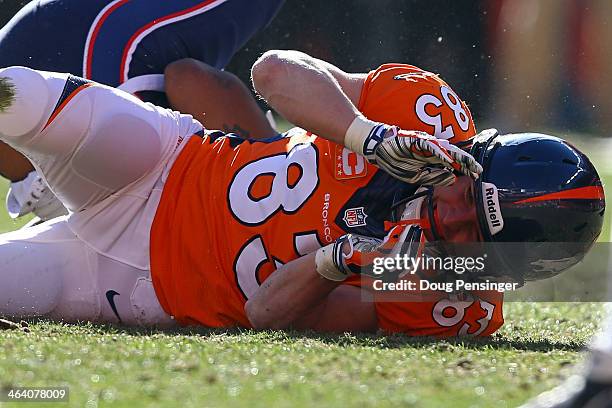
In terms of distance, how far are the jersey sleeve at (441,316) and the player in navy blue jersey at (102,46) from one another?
114 cm

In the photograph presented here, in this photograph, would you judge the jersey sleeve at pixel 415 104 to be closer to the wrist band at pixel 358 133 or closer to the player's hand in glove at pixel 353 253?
the wrist band at pixel 358 133

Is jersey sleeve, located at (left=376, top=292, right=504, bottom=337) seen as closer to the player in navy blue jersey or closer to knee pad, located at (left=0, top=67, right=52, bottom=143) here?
knee pad, located at (left=0, top=67, right=52, bottom=143)

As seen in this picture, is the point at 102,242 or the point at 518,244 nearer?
the point at 518,244

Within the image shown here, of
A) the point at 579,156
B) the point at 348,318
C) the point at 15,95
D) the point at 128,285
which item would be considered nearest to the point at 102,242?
the point at 128,285

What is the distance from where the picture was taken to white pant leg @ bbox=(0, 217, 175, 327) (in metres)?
2.44

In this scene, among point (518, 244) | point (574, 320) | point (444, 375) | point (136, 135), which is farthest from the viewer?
point (574, 320)

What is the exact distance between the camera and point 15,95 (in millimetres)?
2359

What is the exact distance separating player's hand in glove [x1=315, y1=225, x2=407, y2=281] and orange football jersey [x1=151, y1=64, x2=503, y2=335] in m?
Answer: 0.11

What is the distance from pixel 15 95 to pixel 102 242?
1.44 ft

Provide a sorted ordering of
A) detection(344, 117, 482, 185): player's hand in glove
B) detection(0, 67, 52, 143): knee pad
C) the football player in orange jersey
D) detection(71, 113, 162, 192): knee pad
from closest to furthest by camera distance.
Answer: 1. detection(344, 117, 482, 185): player's hand in glove
2. the football player in orange jersey
3. detection(0, 67, 52, 143): knee pad
4. detection(71, 113, 162, 192): knee pad

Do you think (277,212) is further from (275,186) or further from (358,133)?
(358,133)

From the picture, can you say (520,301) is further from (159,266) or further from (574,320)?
(159,266)

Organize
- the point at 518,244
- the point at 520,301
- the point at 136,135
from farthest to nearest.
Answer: the point at 520,301 → the point at 136,135 → the point at 518,244

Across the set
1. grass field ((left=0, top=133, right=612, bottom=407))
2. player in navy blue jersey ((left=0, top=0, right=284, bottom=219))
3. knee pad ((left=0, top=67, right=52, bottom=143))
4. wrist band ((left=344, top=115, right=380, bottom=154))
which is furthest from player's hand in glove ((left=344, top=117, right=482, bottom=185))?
player in navy blue jersey ((left=0, top=0, right=284, bottom=219))
